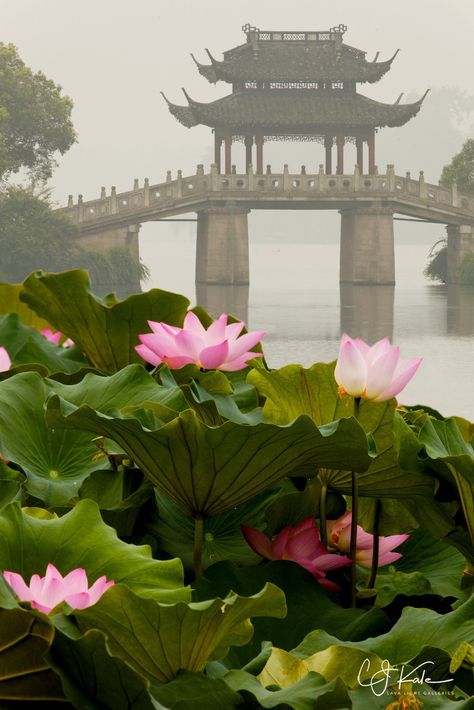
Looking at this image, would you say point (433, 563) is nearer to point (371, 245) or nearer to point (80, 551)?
point (80, 551)

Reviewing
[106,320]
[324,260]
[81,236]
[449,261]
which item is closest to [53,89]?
[81,236]

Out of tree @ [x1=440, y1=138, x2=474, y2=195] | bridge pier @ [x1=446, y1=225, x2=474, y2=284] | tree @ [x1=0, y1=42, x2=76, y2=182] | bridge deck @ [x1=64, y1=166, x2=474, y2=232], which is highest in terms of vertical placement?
tree @ [x1=0, y1=42, x2=76, y2=182]

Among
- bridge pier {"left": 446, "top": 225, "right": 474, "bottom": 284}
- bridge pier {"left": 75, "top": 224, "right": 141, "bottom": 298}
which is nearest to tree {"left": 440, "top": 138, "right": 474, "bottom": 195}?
bridge pier {"left": 446, "top": 225, "right": 474, "bottom": 284}

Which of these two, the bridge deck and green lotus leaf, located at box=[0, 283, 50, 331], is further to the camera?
the bridge deck

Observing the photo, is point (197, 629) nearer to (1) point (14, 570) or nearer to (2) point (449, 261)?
(1) point (14, 570)

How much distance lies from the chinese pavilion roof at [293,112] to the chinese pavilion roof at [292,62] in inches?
15.9

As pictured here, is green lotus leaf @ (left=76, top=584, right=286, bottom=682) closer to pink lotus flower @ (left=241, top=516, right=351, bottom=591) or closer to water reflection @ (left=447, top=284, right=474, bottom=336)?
pink lotus flower @ (left=241, top=516, right=351, bottom=591)

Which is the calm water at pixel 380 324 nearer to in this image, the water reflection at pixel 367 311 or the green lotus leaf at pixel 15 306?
the water reflection at pixel 367 311

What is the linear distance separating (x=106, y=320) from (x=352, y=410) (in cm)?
33

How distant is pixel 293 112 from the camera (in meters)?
25.9

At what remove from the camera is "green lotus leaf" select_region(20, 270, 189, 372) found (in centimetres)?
109

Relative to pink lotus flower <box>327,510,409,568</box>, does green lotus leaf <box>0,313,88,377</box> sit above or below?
above

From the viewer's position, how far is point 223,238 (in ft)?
82.8

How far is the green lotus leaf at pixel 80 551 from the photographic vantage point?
1.99 ft
